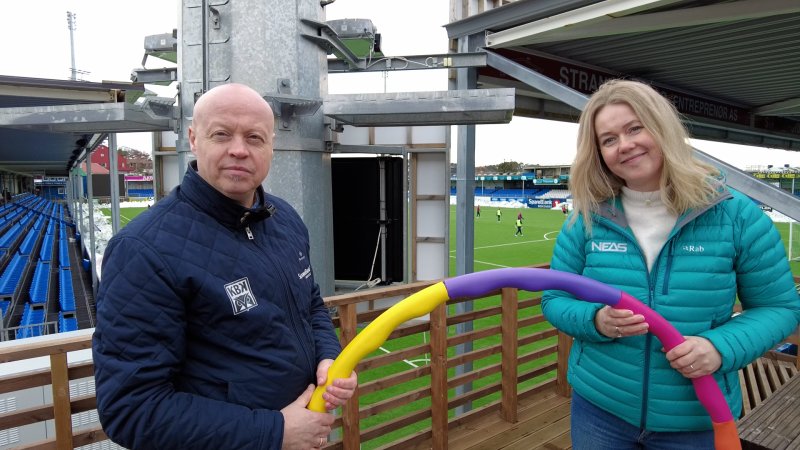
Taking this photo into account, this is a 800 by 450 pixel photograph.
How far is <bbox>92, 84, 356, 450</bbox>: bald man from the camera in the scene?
3.67ft

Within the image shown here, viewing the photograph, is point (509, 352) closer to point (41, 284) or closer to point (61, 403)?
point (61, 403)

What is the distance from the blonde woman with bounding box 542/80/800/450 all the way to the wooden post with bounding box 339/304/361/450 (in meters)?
1.49

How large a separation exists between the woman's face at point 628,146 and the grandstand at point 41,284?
7.94 metres

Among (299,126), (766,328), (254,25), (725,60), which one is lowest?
(766,328)

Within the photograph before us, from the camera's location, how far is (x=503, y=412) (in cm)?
402

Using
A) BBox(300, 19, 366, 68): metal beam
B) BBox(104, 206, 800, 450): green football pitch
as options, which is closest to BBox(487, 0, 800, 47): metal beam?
BBox(300, 19, 366, 68): metal beam

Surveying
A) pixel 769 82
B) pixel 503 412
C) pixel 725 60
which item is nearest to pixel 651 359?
pixel 503 412

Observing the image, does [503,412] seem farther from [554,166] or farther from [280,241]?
[554,166]

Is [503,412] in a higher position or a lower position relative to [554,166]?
lower

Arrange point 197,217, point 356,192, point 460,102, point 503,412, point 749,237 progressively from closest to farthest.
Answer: point 197,217 → point 749,237 → point 460,102 → point 503,412 → point 356,192

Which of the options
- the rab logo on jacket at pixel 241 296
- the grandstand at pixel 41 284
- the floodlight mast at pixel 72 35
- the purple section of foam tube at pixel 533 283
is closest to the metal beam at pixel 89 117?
the rab logo on jacket at pixel 241 296

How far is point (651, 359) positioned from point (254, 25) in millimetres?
2482

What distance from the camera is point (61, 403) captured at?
2031mm

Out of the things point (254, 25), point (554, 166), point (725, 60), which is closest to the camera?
point (254, 25)
